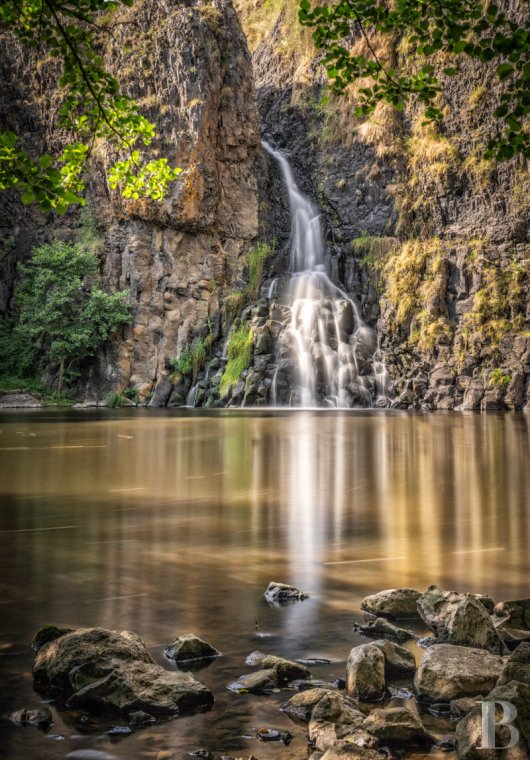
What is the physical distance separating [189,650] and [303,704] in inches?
33.8

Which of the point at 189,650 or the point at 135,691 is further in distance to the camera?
the point at 189,650

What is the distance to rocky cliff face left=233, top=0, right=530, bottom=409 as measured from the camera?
35.5m

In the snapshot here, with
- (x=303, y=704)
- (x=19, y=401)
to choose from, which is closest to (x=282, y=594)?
(x=303, y=704)

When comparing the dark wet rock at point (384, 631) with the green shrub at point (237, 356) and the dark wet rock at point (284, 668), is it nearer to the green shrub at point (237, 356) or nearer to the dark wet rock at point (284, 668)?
the dark wet rock at point (284, 668)

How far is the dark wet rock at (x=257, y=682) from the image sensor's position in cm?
354

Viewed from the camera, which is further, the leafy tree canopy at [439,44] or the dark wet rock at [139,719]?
the leafy tree canopy at [439,44]

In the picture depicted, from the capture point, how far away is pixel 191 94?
44.9 metres

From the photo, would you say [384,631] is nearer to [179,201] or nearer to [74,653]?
[74,653]

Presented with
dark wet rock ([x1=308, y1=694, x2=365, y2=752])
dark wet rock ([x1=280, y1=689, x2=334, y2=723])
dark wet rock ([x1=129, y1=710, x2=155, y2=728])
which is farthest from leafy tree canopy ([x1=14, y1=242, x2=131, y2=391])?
dark wet rock ([x1=308, y1=694, x2=365, y2=752])

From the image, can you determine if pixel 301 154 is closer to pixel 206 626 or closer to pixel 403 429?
pixel 403 429

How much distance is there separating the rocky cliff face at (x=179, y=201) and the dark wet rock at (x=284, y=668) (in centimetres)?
3936

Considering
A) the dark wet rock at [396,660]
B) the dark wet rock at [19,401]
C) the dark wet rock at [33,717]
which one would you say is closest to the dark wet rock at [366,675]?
the dark wet rock at [396,660]

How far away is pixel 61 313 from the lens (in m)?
43.4

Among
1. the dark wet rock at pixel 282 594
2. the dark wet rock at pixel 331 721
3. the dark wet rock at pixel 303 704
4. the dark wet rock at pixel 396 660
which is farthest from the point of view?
the dark wet rock at pixel 282 594
